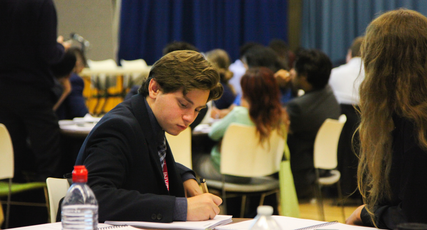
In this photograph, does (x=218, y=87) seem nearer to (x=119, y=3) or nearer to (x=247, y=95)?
(x=247, y=95)

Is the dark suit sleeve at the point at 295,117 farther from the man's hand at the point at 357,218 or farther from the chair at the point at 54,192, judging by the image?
the chair at the point at 54,192

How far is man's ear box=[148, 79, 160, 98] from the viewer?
154 centimetres

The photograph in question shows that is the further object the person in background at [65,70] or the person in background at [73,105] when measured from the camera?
the person in background at [73,105]

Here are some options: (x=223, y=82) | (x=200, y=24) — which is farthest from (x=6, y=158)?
(x=200, y=24)

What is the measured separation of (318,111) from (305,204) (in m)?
1.37

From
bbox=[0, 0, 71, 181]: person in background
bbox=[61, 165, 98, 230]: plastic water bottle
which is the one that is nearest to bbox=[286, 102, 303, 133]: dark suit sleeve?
bbox=[0, 0, 71, 181]: person in background

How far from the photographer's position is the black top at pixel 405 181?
1292mm

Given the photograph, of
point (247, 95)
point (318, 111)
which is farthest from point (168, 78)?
point (318, 111)

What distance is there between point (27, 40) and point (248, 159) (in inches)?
63.4

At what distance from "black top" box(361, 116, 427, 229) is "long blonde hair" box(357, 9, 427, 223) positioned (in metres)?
0.02

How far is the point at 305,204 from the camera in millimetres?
4789

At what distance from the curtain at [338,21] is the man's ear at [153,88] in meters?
6.42

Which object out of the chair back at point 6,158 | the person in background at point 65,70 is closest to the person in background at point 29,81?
the chair back at point 6,158

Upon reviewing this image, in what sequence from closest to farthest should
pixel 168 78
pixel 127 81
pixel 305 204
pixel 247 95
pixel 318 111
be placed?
pixel 168 78, pixel 247 95, pixel 318 111, pixel 305 204, pixel 127 81
